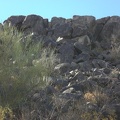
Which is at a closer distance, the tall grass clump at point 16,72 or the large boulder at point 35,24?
the tall grass clump at point 16,72

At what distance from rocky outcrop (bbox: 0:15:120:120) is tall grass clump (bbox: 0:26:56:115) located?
2.53 feet

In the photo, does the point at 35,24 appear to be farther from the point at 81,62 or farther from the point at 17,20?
the point at 81,62

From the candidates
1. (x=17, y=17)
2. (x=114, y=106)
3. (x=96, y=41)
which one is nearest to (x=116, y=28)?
(x=96, y=41)

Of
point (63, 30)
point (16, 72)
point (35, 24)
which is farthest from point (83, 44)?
point (16, 72)

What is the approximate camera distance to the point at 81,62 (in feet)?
75.8

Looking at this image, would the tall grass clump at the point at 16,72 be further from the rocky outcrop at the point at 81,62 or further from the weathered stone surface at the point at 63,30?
the weathered stone surface at the point at 63,30

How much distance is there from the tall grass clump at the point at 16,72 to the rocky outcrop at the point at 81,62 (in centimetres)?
77

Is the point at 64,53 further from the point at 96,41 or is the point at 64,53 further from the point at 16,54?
the point at 16,54

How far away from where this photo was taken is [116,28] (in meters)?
30.9

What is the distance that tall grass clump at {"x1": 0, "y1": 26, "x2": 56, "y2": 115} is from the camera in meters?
12.6

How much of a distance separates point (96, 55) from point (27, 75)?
1375 cm

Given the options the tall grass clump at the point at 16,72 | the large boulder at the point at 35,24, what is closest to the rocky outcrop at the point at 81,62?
the large boulder at the point at 35,24

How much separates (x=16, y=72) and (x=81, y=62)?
1042cm

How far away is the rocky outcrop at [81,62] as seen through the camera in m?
13.9
